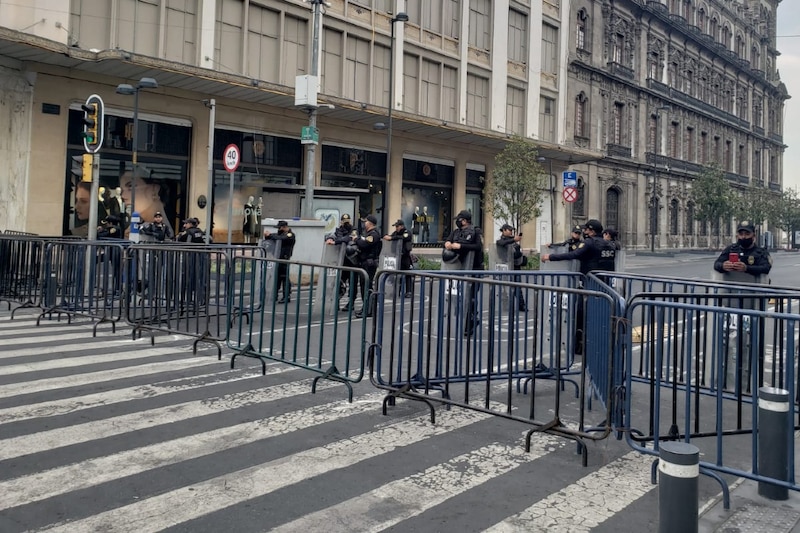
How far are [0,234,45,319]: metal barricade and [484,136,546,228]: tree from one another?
21.3 m

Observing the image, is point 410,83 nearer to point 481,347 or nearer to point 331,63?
point 331,63

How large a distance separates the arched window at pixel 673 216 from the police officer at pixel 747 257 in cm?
4959

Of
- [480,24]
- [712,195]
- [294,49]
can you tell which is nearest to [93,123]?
[294,49]

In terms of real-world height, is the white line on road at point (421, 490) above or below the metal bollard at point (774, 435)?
below

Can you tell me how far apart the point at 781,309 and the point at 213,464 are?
5.39 meters

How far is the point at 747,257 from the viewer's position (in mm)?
8242

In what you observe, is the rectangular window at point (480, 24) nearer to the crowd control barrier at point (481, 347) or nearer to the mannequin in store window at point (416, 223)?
the mannequin in store window at point (416, 223)

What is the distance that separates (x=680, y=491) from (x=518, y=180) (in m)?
26.8

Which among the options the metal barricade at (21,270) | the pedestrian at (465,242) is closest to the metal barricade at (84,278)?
the metal barricade at (21,270)

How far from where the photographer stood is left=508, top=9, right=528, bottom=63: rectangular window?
34.2 m

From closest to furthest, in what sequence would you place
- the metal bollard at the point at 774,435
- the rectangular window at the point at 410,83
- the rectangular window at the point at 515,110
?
the metal bollard at the point at 774,435
the rectangular window at the point at 410,83
the rectangular window at the point at 515,110

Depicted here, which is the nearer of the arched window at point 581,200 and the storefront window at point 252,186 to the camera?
the storefront window at point 252,186

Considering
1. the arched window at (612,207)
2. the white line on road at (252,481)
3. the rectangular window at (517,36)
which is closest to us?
the white line on road at (252,481)

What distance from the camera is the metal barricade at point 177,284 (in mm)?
8375
